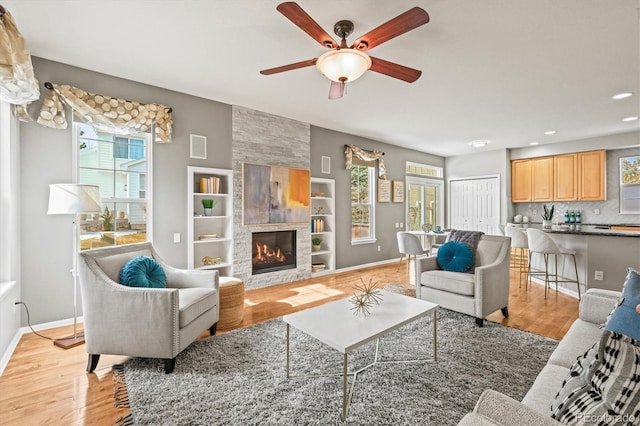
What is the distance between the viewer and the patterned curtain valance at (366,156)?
5.95 meters

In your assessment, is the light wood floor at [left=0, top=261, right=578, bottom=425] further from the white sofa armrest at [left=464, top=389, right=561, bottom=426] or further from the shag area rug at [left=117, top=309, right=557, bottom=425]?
the white sofa armrest at [left=464, top=389, right=561, bottom=426]

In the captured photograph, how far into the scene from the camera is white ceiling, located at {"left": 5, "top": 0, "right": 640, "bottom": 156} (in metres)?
2.30

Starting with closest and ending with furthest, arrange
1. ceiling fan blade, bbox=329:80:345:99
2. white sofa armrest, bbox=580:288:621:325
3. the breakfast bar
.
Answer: white sofa armrest, bbox=580:288:621:325 → ceiling fan blade, bbox=329:80:345:99 → the breakfast bar

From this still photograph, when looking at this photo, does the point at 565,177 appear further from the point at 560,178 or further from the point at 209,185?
the point at 209,185

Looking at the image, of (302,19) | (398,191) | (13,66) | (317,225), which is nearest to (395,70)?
(302,19)

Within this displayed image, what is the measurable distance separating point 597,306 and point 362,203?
4.57 metres

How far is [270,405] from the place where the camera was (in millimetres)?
1860

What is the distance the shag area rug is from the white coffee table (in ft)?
0.38

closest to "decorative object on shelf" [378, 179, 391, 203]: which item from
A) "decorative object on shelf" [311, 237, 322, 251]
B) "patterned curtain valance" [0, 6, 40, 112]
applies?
"decorative object on shelf" [311, 237, 322, 251]

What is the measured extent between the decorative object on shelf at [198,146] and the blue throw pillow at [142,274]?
1.88 m

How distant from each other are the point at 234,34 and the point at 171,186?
2060mm

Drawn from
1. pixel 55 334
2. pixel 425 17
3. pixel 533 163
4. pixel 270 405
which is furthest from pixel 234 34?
pixel 533 163

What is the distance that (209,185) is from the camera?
4.21 meters

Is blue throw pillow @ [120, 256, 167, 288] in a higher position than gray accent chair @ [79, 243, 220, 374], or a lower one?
higher
